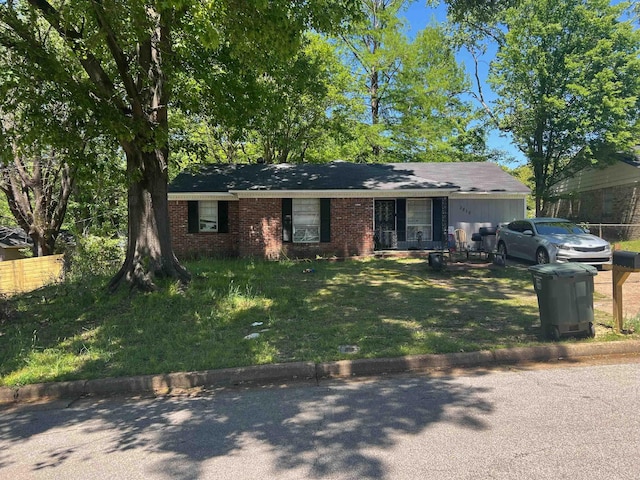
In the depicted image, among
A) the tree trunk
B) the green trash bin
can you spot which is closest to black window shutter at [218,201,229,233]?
the tree trunk

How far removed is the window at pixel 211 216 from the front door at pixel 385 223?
601 centimetres

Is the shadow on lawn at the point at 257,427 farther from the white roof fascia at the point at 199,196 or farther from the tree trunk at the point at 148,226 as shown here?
the white roof fascia at the point at 199,196

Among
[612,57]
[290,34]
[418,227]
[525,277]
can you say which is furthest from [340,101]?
[290,34]

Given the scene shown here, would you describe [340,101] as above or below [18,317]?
above

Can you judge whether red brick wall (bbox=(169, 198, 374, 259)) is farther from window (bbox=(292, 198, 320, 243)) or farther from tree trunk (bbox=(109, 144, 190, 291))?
tree trunk (bbox=(109, 144, 190, 291))

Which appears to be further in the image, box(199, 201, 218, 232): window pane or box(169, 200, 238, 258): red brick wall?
box(199, 201, 218, 232): window pane

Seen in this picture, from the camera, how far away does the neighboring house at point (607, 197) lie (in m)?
22.8

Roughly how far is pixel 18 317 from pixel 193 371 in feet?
17.1

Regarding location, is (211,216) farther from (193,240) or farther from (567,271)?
→ (567,271)

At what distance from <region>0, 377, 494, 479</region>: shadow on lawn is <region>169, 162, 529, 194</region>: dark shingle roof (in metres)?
12.3

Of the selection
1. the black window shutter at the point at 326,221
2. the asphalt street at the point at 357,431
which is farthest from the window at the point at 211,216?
the asphalt street at the point at 357,431

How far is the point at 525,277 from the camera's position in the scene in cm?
1175

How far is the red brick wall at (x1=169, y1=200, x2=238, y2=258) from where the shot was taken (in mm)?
17703

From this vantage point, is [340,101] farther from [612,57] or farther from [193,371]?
[193,371]
